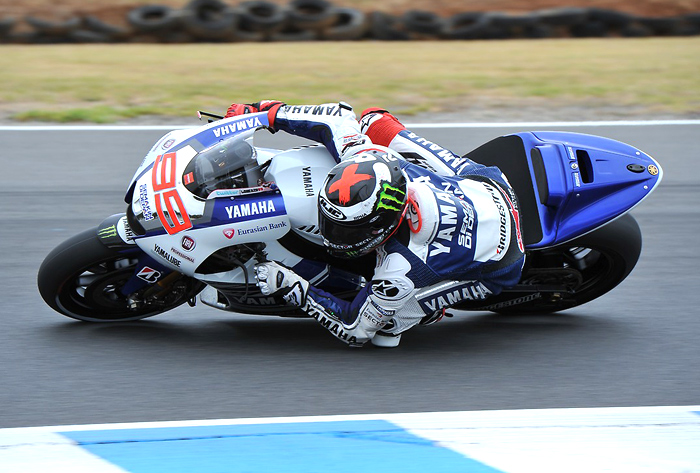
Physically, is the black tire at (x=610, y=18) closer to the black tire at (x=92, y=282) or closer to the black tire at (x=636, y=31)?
the black tire at (x=636, y=31)

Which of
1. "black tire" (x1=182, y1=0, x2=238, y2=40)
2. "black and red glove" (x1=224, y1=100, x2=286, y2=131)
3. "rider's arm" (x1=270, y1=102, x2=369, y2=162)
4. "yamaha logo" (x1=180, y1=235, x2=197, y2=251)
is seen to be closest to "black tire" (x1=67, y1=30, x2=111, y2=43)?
"black tire" (x1=182, y1=0, x2=238, y2=40)

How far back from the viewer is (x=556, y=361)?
14.5ft

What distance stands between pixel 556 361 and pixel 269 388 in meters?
1.40

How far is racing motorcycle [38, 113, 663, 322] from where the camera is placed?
4.00 meters

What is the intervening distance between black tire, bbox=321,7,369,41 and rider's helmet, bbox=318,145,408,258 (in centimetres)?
943

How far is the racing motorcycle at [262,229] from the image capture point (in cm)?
400

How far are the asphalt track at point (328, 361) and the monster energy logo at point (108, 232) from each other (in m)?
0.57

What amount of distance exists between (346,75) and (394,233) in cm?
702

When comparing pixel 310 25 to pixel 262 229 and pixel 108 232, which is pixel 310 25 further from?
pixel 262 229

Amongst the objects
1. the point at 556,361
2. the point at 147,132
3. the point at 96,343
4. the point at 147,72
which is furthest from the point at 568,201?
the point at 147,72

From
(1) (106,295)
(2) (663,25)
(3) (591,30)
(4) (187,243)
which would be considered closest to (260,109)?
(4) (187,243)

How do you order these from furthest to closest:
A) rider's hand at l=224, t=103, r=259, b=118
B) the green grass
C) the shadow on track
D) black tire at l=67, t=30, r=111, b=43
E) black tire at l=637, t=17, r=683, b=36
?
black tire at l=637, t=17, r=683, b=36
black tire at l=67, t=30, r=111, b=43
the green grass
the shadow on track
rider's hand at l=224, t=103, r=259, b=118

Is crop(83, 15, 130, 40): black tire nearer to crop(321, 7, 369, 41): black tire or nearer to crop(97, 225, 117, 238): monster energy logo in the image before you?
crop(321, 7, 369, 41): black tire

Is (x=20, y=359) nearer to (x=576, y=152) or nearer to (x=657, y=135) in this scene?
(x=576, y=152)
